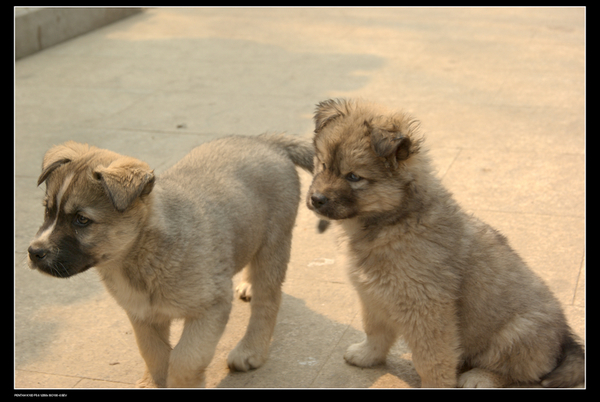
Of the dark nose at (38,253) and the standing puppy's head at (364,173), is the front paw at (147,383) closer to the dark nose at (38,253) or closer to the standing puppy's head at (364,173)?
the dark nose at (38,253)

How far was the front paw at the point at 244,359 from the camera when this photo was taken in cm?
454

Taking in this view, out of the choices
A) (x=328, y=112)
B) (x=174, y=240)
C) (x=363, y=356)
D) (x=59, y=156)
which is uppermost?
(x=328, y=112)

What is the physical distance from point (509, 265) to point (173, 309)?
2.05 m

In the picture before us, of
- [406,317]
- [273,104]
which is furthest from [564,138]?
[406,317]

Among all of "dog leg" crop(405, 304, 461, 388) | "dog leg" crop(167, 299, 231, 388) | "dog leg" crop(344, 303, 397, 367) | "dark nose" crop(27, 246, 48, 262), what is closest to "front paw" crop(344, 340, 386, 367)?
"dog leg" crop(344, 303, 397, 367)

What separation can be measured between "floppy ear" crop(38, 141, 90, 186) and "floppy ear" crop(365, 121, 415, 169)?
Result: 5.88ft

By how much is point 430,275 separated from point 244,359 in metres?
1.42

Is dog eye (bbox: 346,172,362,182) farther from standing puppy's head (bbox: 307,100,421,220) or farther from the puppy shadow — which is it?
the puppy shadow

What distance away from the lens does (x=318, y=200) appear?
4008 millimetres

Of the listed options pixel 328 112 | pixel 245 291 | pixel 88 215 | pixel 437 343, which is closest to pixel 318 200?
pixel 328 112

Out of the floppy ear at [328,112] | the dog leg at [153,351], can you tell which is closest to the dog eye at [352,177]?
the floppy ear at [328,112]

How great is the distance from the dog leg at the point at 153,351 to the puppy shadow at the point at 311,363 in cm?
32

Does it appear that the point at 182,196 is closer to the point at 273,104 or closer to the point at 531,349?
the point at 531,349

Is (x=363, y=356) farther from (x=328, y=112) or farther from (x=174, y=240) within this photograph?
(x=328, y=112)
